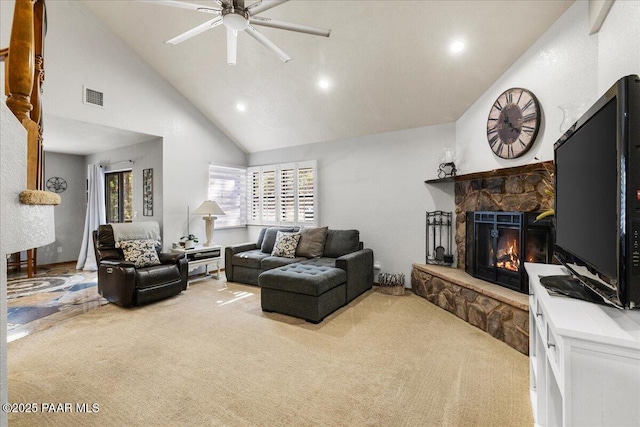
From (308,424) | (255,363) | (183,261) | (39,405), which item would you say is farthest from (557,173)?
(183,261)

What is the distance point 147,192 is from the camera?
16.8 feet

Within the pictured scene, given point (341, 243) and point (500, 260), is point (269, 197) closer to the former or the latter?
point (341, 243)

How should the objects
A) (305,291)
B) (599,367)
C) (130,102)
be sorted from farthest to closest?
(130,102), (305,291), (599,367)

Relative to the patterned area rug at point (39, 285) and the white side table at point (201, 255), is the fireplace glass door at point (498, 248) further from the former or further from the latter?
the patterned area rug at point (39, 285)

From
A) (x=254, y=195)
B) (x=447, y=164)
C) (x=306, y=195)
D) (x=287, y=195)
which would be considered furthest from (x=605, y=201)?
(x=254, y=195)

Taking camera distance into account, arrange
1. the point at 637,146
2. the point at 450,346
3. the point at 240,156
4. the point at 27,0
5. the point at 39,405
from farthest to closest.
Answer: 1. the point at 240,156
2. the point at 450,346
3. the point at 39,405
4. the point at 27,0
5. the point at 637,146

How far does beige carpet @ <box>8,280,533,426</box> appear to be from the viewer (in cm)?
→ 180

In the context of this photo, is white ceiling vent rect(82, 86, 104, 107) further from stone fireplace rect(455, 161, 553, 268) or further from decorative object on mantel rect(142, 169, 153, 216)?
stone fireplace rect(455, 161, 553, 268)

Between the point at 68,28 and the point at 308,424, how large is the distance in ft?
17.7

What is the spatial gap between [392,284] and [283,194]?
2.74 m

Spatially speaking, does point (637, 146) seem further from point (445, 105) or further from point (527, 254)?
point (445, 105)

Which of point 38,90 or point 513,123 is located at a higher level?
point 513,123

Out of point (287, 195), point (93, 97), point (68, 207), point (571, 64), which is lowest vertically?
point (68, 207)

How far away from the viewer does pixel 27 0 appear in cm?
108
